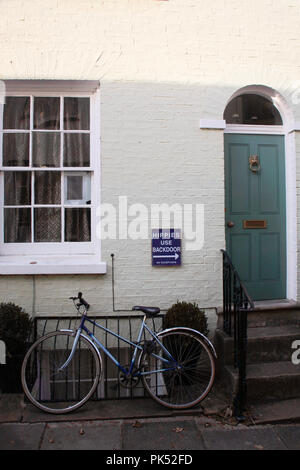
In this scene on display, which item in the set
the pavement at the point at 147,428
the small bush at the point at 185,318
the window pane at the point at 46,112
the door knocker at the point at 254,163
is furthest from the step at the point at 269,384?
the window pane at the point at 46,112

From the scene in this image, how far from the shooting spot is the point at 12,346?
12.8 feet

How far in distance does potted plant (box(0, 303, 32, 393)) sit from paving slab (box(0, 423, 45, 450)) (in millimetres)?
557

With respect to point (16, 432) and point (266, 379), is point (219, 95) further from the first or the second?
point (16, 432)

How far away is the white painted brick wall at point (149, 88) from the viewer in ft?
14.9

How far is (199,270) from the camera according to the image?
472cm

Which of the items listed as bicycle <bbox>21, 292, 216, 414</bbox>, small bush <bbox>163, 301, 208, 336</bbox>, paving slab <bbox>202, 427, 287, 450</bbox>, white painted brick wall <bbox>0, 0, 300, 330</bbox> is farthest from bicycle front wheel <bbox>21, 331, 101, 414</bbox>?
paving slab <bbox>202, 427, 287, 450</bbox>

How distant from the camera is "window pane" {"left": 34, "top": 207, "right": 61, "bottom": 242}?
4.73 meters

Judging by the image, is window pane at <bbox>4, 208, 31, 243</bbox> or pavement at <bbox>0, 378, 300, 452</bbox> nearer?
pavement at <bbox>0, 378, 300, 452</bbox>

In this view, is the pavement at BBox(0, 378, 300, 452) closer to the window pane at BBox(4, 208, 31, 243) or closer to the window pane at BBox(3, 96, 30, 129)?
the window pane at BBox(4, 208, 31, 243)

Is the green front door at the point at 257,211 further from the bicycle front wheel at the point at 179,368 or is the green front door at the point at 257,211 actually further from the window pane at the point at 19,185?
the window pane at the point at 19,185

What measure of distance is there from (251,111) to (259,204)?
1.28 metres

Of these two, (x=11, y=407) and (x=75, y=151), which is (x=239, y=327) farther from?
(x=75, y=151)

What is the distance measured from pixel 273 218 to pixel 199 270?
1.27 m

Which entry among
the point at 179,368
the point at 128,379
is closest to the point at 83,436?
the point at 128,379
